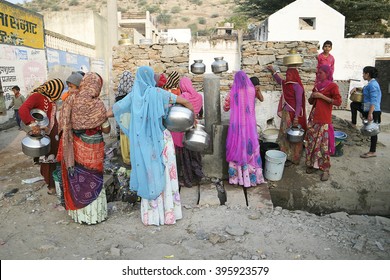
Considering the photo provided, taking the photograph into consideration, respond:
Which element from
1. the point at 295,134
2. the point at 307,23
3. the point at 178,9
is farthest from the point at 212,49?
the point at 178,9

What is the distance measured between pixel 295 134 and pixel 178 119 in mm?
2378

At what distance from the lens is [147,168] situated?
309 cm

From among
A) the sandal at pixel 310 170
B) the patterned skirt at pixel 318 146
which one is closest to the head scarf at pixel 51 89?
the patterned skirt at pixel 318 146

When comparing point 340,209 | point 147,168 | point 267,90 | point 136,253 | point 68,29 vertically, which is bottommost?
point 340,209

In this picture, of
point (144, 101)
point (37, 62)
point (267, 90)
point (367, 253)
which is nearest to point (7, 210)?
point (144, 101)

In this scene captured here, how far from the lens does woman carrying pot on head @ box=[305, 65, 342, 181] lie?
4453mm

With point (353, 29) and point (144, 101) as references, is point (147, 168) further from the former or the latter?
point (353, 29)

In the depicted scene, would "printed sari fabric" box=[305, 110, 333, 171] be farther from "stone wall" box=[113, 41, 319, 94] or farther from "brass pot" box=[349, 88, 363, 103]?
"stone wall" box=[113, 41, 319, 94]

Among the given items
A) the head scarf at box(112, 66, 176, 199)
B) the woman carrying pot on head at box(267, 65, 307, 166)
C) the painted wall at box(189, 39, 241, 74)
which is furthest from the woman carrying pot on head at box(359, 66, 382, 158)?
the painted wall at box(189, 39, 241, 74)

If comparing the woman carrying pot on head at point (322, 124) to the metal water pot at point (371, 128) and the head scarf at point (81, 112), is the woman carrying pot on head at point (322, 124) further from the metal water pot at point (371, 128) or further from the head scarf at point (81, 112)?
the head scarf at point (81, 112)

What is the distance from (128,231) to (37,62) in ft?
28.6

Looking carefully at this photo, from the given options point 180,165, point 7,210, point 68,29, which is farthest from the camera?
point 68,29

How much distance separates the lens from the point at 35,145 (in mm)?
3652

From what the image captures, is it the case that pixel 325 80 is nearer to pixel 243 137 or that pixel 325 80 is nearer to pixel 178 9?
pixel 243 137
